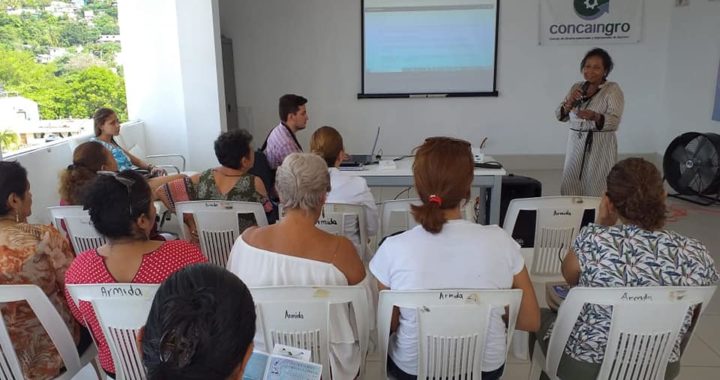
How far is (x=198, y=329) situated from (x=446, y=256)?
0.91 meters

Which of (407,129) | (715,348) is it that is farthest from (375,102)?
(715,348)

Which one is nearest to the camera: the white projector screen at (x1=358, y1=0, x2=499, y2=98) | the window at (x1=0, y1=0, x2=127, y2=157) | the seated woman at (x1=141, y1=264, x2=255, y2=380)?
the seated woman at (x1=141, y1=264, x2=255, y2=380)

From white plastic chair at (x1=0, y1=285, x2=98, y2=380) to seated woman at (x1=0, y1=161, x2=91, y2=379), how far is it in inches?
1.8

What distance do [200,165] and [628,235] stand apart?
4671 mm

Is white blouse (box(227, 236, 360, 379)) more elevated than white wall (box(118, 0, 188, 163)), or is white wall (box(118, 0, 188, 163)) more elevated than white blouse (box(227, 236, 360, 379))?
white wall (box(118, 0, 188, 163))

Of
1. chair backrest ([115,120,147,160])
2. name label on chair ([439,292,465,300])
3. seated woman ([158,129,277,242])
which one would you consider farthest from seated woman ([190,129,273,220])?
chair backrest ([115,120,147,160])

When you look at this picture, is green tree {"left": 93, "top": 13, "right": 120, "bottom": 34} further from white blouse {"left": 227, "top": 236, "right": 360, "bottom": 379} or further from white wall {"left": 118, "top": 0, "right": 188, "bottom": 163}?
white blouse {"left": 227, "top": 236, "right": 360, "bottom": 379}

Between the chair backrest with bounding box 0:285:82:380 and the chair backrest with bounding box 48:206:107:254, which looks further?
the chair backrest with bounding box 48:206:107:254

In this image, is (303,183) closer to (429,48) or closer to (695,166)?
(695,166)

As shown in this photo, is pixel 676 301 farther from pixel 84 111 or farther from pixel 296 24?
pixel 296 24

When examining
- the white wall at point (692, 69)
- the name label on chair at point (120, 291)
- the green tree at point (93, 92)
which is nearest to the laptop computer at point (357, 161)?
the name label on chair at point (120, 291)

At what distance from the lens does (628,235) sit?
63.4 inches

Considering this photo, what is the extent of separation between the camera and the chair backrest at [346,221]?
249cm

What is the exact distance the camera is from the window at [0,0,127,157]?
4.09m
